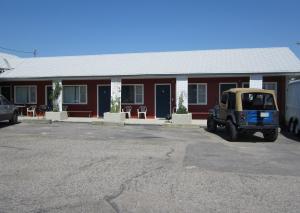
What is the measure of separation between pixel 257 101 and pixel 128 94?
11.1m

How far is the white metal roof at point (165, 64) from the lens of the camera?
23.0 metres

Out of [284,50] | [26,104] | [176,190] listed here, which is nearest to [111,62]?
[26,104]

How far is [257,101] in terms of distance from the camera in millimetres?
15867

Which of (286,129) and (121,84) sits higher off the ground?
(121,84)

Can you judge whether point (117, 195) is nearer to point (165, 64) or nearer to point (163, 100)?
point (163, 100)

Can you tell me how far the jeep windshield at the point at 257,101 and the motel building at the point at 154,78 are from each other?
6.23 meters

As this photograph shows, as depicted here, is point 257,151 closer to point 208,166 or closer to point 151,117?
point 208,166

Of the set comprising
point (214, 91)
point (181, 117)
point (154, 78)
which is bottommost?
point (181, 117)

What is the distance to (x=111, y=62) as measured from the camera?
90.4ft

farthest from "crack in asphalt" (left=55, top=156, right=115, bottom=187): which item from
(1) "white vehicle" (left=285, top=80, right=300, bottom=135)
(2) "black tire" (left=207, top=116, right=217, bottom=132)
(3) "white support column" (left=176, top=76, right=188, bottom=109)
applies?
(3) "white support column" (left=176, top=76, right=188, bottom=109)

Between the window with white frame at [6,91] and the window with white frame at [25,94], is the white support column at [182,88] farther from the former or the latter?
the window with white frame at [6,91]

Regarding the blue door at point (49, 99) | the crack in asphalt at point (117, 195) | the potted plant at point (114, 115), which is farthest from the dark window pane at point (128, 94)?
the crack in asphalt at point (117, 195)

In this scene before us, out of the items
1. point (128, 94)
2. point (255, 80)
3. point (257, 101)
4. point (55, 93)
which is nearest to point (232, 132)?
point (257, 101)

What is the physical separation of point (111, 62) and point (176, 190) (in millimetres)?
21054
